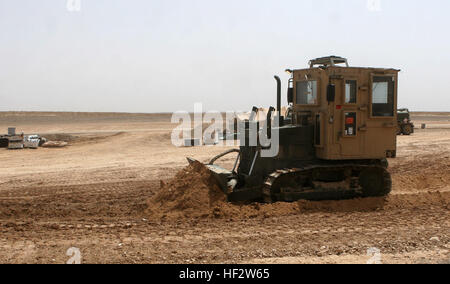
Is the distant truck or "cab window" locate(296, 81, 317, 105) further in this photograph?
the distant truck

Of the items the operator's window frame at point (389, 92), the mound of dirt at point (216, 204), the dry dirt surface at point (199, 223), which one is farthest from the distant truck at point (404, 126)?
the operator's window frame at point (389, 92)

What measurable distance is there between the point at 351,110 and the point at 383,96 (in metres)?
0.89

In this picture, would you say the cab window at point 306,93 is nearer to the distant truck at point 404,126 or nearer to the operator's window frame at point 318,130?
the operator's window frame at point 318,130

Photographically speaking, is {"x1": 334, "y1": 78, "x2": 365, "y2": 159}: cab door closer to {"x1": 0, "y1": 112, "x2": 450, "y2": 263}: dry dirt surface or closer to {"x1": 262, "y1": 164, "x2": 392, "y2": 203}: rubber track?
{"x1": 262, "y1": 164, "x2": 392, "y2": 203}: rubber track

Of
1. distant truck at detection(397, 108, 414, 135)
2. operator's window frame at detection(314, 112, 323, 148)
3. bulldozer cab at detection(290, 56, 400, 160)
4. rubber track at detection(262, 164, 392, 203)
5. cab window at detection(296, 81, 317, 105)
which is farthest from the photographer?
distant truck at detection(397, 108, 414, 135)

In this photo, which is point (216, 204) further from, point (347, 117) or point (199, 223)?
point (347, 117)

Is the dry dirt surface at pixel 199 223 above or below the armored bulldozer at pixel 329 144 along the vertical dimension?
below

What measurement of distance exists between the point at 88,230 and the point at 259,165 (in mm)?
3802

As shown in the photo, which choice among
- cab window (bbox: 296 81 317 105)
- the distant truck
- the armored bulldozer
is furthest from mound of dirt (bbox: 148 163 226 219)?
the distant truck

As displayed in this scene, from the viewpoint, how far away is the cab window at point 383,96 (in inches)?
405

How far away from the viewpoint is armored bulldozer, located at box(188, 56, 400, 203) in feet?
32.8

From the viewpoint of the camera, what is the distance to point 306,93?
1075cm

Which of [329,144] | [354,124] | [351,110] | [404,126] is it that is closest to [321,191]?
[329,144]

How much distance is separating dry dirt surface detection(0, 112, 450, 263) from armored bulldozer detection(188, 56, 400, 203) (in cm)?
35
